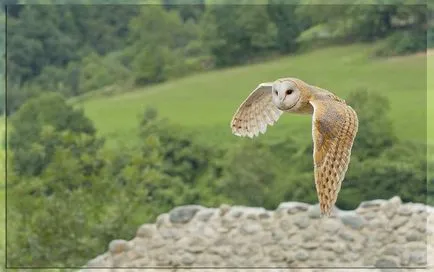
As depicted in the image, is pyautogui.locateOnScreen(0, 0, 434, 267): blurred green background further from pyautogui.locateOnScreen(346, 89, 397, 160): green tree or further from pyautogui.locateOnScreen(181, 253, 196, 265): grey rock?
pyautogui.locateOnScreen(181, 253, 196, 265): grey rock

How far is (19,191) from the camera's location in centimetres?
352

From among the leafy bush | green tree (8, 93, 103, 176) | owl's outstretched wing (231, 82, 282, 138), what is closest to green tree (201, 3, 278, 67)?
the leafy bush

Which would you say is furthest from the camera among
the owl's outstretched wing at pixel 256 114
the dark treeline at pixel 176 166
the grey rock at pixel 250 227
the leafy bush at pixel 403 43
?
the leafy bush at pixel 403 43

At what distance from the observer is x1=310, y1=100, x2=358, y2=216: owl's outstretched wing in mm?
1149

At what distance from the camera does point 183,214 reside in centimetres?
321

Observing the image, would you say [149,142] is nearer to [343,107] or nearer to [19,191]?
[19,191]

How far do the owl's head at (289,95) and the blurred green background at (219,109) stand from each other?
230 cm

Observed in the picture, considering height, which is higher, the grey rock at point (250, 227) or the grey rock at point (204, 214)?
the grey rock at point (204, 214)


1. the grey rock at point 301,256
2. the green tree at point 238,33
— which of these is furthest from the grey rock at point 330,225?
the green tree at point 238,33

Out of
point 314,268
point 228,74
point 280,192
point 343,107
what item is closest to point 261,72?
point 228,74

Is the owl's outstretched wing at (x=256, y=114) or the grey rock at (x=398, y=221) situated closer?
the owl's outstretched wing at (x=256, y=114)

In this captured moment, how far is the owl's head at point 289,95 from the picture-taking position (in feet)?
4.10

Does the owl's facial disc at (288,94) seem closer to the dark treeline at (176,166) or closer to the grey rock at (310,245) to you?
Result: the grey rock at (310,245)

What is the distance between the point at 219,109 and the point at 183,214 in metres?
0.61
